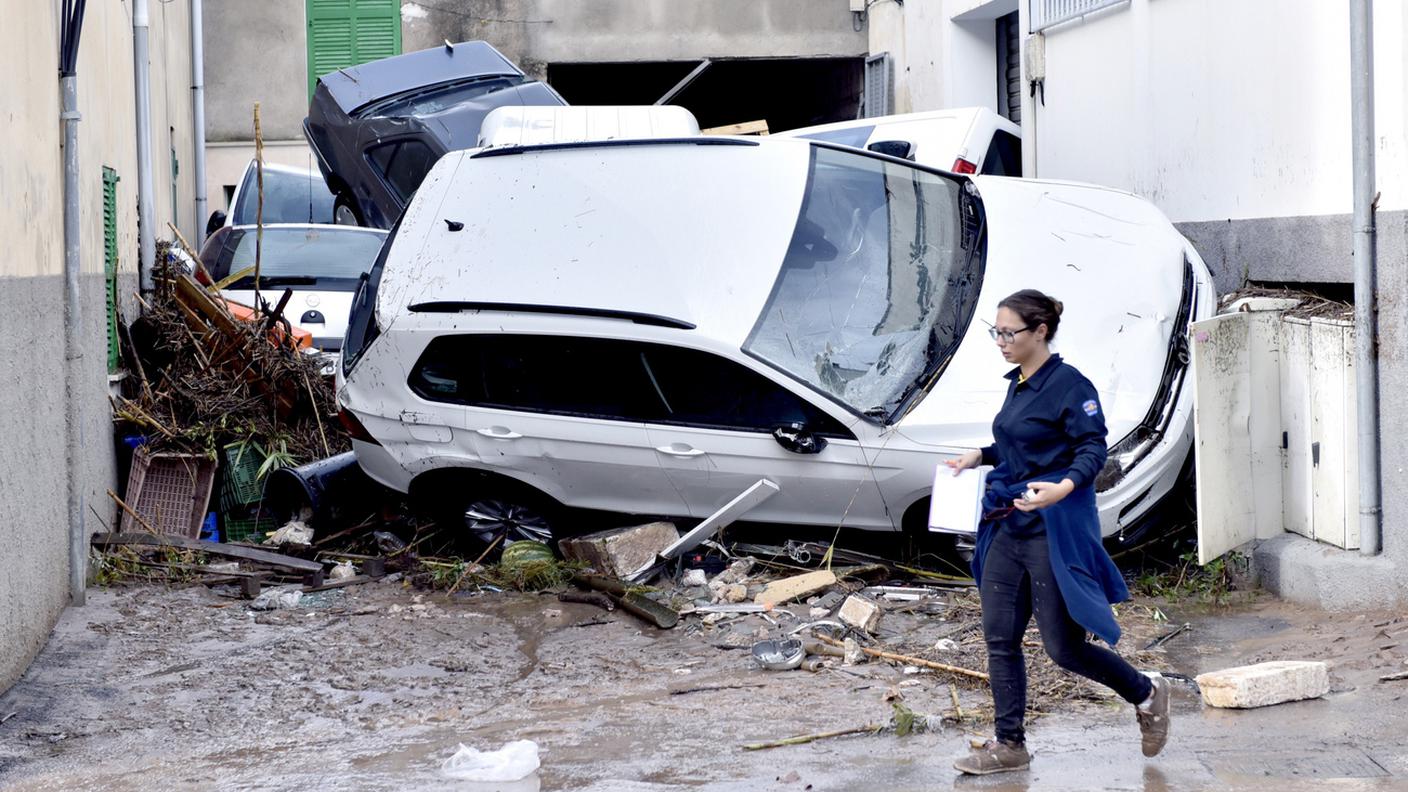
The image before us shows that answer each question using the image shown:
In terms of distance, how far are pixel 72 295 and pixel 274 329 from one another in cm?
280

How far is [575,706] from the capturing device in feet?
19.1

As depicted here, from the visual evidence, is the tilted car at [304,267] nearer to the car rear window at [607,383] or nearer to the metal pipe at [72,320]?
the car rear window at [607,383]

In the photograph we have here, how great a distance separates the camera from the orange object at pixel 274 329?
32.8ft

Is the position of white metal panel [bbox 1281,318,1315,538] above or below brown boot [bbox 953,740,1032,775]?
above

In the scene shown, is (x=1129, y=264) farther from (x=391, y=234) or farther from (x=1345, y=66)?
(x=391, y=234)

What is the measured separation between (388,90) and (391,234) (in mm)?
5874

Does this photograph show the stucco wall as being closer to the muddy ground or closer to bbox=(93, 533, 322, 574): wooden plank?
bbox=(93, 533, 322, 574): wooden plank

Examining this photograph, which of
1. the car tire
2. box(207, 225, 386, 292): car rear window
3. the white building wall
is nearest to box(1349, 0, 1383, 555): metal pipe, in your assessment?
the white building wall

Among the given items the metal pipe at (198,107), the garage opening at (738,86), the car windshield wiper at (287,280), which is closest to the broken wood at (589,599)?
the car windshield wiper at (287,280)

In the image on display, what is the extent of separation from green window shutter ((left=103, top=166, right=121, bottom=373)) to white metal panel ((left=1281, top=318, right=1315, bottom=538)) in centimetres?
644

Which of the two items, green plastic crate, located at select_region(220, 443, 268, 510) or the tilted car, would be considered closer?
green plastic crate, located at select_region(220, 443, 268, 510)

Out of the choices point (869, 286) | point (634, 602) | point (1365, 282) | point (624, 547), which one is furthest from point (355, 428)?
point (1365, 282)

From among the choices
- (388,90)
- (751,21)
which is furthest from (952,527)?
(751,21)

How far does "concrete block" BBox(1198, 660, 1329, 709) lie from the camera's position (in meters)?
5.28
